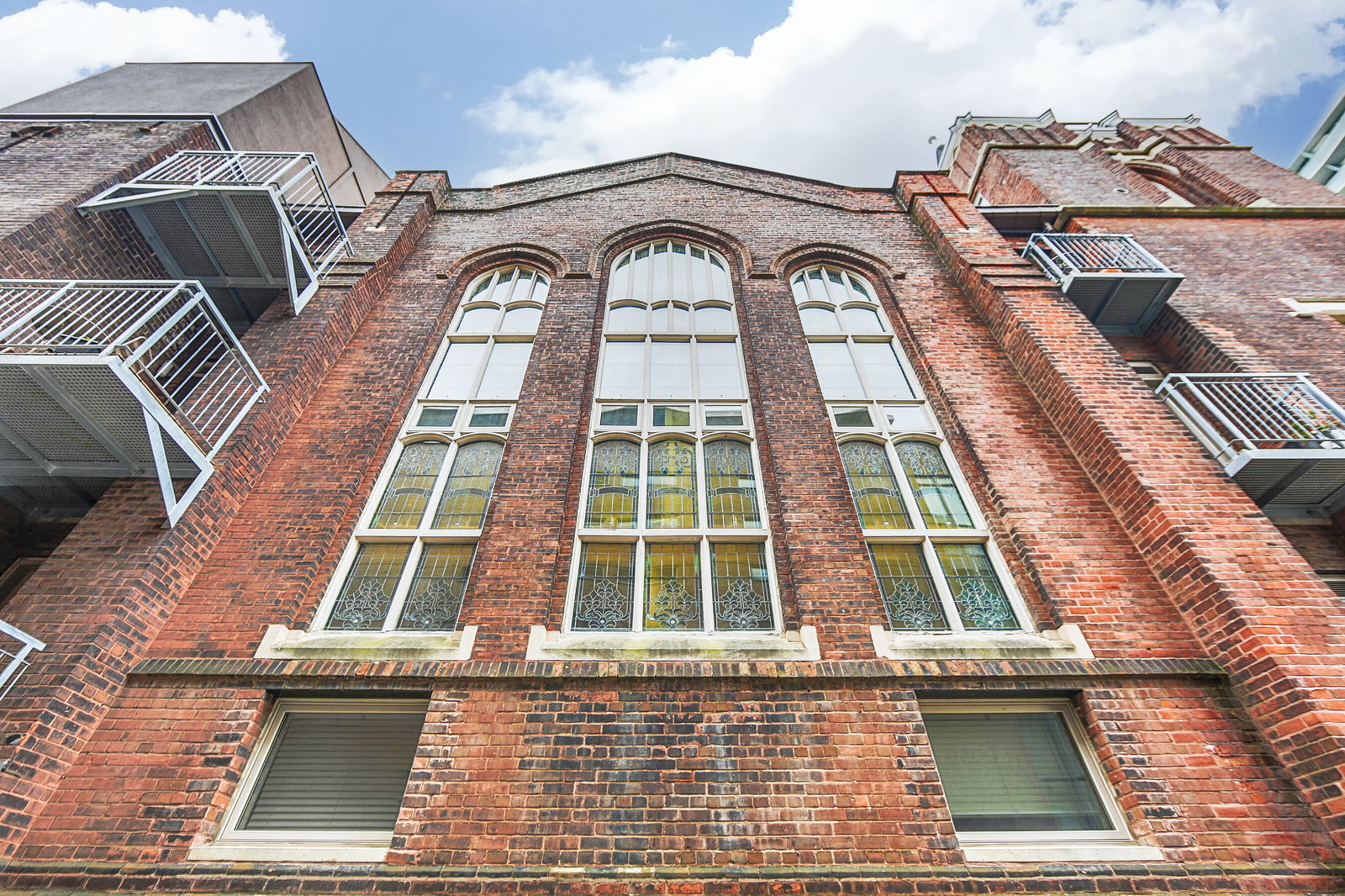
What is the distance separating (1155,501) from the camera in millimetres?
5660

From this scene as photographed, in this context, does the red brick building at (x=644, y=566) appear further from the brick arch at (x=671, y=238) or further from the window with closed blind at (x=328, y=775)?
the brick arch at (x=671, y=238)

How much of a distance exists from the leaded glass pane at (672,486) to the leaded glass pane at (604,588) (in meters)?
0.49

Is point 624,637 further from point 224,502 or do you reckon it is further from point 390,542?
point 224,502

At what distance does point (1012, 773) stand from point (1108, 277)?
7.36 metres

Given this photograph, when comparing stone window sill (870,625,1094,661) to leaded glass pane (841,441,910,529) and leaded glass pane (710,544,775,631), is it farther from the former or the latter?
leaded glass pane (841,441,910,529)

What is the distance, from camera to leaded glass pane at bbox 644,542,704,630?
17.9ft

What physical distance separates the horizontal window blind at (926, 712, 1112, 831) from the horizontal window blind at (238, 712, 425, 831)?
13.7 feet

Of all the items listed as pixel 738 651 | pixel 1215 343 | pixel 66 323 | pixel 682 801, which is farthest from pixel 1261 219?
pixel 66 323

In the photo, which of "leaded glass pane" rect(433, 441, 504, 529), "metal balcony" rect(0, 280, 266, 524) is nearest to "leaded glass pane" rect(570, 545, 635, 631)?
"leaded glass pane" rect(433, 441, 504, 529)

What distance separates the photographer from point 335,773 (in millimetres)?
4562

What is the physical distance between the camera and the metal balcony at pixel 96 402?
4.78 m

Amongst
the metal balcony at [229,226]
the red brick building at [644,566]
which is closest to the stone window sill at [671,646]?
the red brick building at [644,566]

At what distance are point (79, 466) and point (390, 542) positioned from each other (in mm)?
2918

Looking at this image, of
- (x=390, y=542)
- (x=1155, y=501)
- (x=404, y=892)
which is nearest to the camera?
(x=404, y=892)
